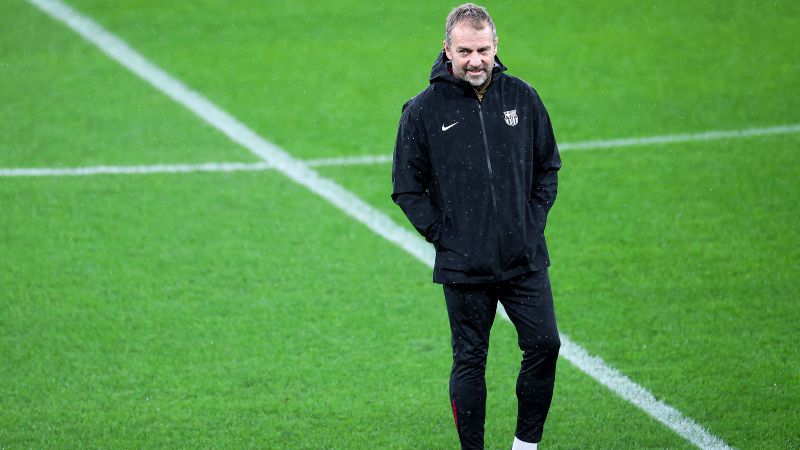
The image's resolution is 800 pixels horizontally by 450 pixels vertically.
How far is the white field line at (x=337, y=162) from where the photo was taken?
8.88 m

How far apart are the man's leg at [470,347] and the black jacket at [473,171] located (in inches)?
3.8

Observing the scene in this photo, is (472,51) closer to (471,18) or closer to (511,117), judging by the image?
(471,18)

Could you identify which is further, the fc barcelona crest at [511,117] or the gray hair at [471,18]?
the fc barcelona crest at [511,117]

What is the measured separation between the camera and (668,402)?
5508mm

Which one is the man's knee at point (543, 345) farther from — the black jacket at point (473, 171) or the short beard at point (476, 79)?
the short beard at point (476, 79)

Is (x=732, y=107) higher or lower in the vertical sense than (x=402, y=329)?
higher

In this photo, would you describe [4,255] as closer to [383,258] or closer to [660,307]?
[383,258]

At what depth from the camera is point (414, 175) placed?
458 centimetres

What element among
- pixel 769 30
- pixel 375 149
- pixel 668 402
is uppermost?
pixel 769 30

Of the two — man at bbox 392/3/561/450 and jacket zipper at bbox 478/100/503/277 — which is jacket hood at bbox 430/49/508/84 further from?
jacket zipper at bbox 478/100/503/277

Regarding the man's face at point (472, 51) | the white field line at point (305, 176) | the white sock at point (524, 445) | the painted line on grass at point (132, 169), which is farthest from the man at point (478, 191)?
the painted line on grass at point (132, 169)

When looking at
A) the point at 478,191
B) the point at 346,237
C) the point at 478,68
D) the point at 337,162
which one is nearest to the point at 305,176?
the point at 337,162

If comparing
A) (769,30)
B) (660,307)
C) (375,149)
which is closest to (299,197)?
(375,149)

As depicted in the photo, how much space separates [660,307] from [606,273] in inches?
22.2
